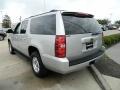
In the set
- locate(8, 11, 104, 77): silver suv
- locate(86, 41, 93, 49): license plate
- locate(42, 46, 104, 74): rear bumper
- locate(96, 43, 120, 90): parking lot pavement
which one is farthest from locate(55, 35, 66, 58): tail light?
locate(96, 43, 120, 90): parking lot pavement

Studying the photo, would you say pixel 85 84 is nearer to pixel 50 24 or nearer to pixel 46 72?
pixel 46 72

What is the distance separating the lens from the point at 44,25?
4324mm

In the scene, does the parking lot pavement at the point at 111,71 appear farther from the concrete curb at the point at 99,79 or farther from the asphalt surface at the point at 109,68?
the concrete curb at the point at 99,79

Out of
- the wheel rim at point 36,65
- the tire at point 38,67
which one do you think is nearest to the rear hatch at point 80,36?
the tire at point 38,67

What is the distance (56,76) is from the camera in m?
4.85

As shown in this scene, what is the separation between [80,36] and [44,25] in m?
1.07

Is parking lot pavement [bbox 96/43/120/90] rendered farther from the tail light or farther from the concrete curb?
the tail light

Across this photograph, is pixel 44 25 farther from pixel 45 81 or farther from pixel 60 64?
pixel 45 81

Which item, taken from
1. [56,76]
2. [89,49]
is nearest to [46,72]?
[56,76]

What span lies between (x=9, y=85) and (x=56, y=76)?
1.41m

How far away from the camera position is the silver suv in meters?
3.70

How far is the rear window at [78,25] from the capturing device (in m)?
3.86

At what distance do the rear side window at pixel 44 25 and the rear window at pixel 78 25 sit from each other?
0.32 metres

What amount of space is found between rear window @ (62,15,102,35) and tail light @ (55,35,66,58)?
0.70ft
